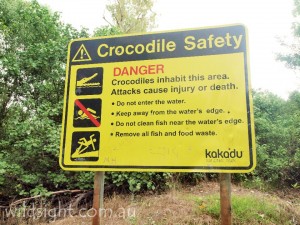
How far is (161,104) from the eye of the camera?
7.43ft

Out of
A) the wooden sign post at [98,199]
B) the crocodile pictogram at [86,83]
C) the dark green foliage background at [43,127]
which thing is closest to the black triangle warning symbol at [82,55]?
the crocodile pictogram at [86,83]

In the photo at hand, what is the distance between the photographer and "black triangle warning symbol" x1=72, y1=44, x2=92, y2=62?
2.55m

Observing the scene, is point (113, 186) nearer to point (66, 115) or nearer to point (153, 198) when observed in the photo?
point (153, 198)

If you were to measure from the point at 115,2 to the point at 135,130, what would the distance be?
1501 cm

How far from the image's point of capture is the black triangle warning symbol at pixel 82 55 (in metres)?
2.55

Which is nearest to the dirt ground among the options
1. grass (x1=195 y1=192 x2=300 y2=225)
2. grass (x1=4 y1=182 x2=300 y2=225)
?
grass (x1=4 y1=182 x2=300 y2=225)

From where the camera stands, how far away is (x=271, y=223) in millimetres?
4191

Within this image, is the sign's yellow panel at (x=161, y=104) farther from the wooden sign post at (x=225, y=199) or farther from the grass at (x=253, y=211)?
the grass at (x=253, y=211)

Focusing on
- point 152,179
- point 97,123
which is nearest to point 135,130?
point 97,123

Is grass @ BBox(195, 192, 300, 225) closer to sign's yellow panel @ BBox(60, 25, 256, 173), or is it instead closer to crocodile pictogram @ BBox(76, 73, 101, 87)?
sign's yellow panel @ BBox(60, 25, 256, 173)

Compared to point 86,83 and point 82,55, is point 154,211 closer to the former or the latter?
point 86,83

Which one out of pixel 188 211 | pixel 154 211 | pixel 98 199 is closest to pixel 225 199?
pixel 98 199

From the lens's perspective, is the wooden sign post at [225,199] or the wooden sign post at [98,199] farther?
the wooden sign post at [98,199]

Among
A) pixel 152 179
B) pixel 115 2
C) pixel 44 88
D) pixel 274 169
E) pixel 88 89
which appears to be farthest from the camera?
pixel 115 2
